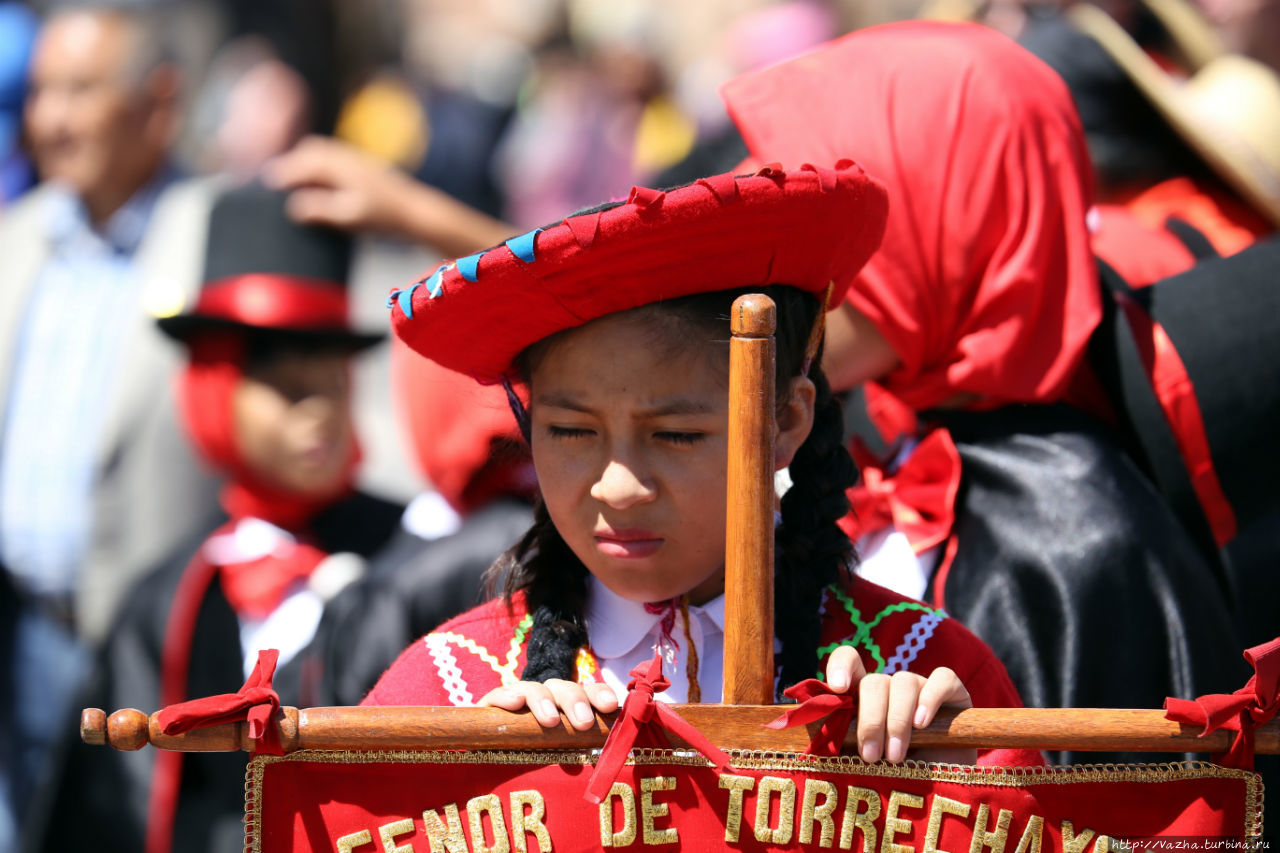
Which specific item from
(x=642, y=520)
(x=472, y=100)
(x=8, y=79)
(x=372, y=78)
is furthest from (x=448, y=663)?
(x=372, y=78)

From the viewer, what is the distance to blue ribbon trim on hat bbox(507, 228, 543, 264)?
66.2 inches

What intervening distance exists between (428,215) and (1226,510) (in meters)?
2.49

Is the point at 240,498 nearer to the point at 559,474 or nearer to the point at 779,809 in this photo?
the point at 559,474

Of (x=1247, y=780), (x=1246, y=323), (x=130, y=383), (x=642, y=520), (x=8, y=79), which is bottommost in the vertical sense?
(x=1247, y=780)

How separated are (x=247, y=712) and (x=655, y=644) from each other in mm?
548

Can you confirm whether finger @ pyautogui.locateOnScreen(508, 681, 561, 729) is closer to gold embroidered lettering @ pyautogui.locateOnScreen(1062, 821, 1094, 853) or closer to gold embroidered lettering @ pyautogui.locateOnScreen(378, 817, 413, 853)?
gold embroidered lettering @ pyautogui.locateOnScreen(378, 817, 413, 853)

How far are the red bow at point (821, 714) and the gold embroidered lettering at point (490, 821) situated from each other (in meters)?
0.29

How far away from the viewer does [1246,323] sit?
2449 mm

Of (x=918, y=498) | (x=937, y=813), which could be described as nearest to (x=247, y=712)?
(x=937, y=813)

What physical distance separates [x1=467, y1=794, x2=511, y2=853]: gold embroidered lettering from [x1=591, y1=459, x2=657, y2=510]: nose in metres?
0.34

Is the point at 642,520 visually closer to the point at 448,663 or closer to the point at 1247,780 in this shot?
the point at 448,663

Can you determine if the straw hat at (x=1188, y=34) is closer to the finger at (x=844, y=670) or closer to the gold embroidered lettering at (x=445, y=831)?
the finger at (x=844, y=670)

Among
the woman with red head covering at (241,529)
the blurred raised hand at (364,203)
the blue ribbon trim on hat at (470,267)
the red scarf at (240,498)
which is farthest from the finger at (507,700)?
the blurred raised hand at (364,203)

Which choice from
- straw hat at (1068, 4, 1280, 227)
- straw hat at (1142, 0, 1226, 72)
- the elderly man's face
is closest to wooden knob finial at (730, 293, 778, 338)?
straw hat at (1068, 4, 1280, 227)
